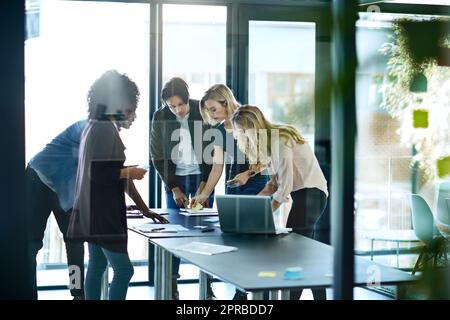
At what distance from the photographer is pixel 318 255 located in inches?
118

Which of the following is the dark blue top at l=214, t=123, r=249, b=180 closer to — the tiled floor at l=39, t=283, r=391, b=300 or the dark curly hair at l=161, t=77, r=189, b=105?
the dark curly hair at l=161, t=77, r=189, b=105

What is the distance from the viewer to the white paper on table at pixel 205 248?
3.06 metres

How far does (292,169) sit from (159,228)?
104 cm

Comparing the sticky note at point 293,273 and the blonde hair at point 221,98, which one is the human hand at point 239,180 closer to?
the blonde hair at point 221,98

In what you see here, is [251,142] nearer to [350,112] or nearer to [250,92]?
[250,92]

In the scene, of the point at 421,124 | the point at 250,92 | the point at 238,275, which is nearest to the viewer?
the point at 421,124

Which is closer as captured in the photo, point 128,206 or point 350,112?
point 350,112

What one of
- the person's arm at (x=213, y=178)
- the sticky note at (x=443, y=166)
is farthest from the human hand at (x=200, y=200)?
the sticky note at (x=443, y=166)

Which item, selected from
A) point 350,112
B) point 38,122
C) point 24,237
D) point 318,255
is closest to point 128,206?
point 38,122

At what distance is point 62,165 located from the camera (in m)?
4.05

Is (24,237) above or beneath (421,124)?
beneath

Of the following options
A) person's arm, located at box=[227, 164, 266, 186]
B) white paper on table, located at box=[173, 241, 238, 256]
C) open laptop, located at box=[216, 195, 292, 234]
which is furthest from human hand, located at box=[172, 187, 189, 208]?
white paper on table, located at box=[173, 241, 238, 256]
